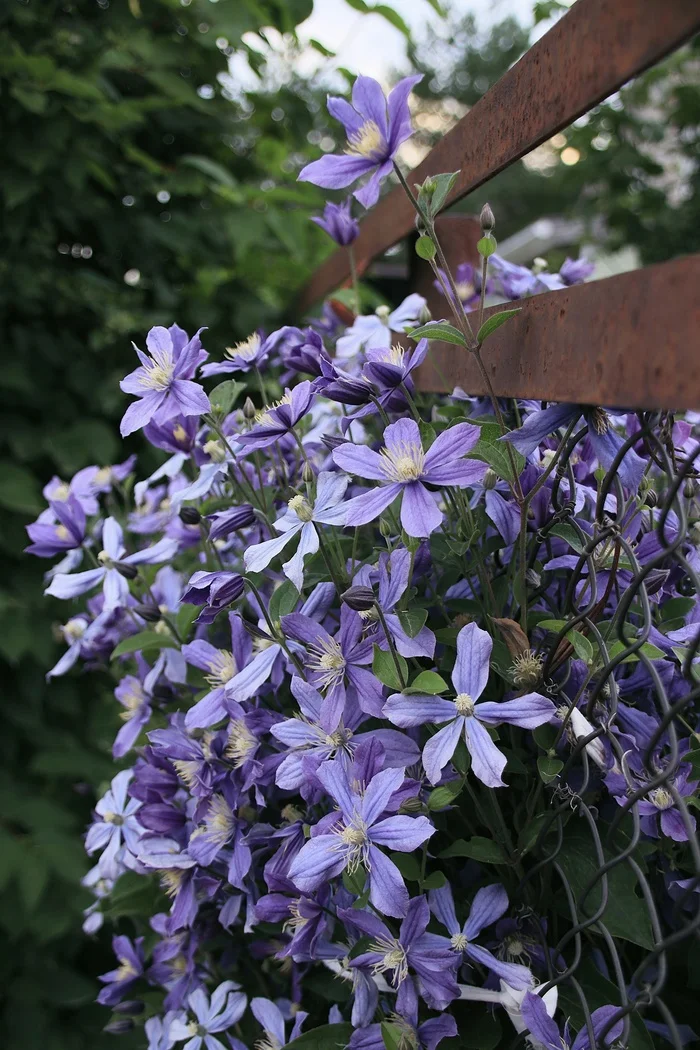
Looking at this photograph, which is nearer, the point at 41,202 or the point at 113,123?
the point at 113,123

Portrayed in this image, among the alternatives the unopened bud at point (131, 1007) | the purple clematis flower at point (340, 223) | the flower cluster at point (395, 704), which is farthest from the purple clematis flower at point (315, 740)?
the purple clematis flower at point (340, 223)

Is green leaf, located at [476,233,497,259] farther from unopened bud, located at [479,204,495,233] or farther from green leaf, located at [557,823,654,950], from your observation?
green leaf, located at [557,823,654,950]

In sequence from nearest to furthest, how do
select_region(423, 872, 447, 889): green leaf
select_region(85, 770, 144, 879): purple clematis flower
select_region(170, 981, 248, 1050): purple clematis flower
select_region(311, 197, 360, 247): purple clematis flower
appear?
select_region(423, 872, 447, 889): green leaf, select_region(170, 981, 248, 1050): purple clematis flower, select_region(85, 770, 144, 879): purple clematis flower, select_region(311, 197, 360, 247): purple clematis flower

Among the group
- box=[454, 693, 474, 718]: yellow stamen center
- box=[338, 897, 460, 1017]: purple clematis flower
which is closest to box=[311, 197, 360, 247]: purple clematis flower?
box=[454, 693, 474, 718]: yellow stamen center

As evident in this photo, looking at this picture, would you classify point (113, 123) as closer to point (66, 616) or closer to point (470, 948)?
point (66, 616)

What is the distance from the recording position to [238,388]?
0.84 m

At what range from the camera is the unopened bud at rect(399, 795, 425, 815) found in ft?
2.10

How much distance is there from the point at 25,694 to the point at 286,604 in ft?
3.41

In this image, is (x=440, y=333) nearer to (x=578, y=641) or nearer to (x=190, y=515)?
(x=578, y=641)

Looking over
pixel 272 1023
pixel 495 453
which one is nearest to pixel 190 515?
pixel 495 453

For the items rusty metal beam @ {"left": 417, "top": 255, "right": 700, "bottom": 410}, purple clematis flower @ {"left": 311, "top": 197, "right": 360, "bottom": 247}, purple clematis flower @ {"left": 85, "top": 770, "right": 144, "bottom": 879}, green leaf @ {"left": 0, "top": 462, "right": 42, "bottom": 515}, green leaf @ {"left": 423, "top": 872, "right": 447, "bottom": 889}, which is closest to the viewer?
rusty metal beam @ {"left": 417, "top": 255, "right": 700, "bottom": 410}

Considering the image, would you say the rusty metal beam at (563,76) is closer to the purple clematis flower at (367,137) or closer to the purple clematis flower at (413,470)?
the purple clematis flower at (367,137)

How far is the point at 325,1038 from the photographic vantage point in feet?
2.26

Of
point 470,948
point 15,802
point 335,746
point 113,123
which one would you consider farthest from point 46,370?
point 470,948
